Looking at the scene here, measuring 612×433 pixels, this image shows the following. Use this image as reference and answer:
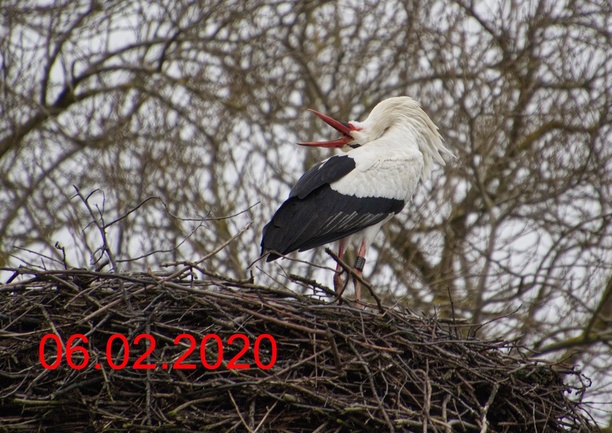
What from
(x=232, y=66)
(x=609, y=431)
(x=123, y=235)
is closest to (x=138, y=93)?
(x=232, y=66)

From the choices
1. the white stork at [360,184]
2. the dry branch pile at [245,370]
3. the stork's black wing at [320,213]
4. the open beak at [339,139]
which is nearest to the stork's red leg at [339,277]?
the white stork at [360,184]

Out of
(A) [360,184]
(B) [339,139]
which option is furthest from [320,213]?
(B) [339,139]

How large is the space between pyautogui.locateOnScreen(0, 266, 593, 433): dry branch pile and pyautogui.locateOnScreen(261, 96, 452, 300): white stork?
1.27m

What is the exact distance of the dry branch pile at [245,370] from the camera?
15.5 feet

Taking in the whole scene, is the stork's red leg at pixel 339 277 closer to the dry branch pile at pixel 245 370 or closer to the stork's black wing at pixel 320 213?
the stork's black wing at pixel 320 213

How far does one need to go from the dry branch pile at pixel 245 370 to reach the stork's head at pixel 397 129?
2265mm

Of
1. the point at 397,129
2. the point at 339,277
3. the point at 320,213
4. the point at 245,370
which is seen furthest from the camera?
the point at 397,129

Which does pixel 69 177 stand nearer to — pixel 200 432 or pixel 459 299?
pixel 459 299

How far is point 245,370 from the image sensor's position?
4.86 meters

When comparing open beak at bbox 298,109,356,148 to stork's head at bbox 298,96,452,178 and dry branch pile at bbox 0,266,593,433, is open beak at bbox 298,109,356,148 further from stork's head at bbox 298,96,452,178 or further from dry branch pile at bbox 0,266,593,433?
dry branch pile at bbox 0,266,593,433

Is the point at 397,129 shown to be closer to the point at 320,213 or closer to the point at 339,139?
the point at 339,139

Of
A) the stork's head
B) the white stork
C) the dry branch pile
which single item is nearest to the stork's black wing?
the white stork

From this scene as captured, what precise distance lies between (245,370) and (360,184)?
2.48m

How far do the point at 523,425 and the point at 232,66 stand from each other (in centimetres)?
606
